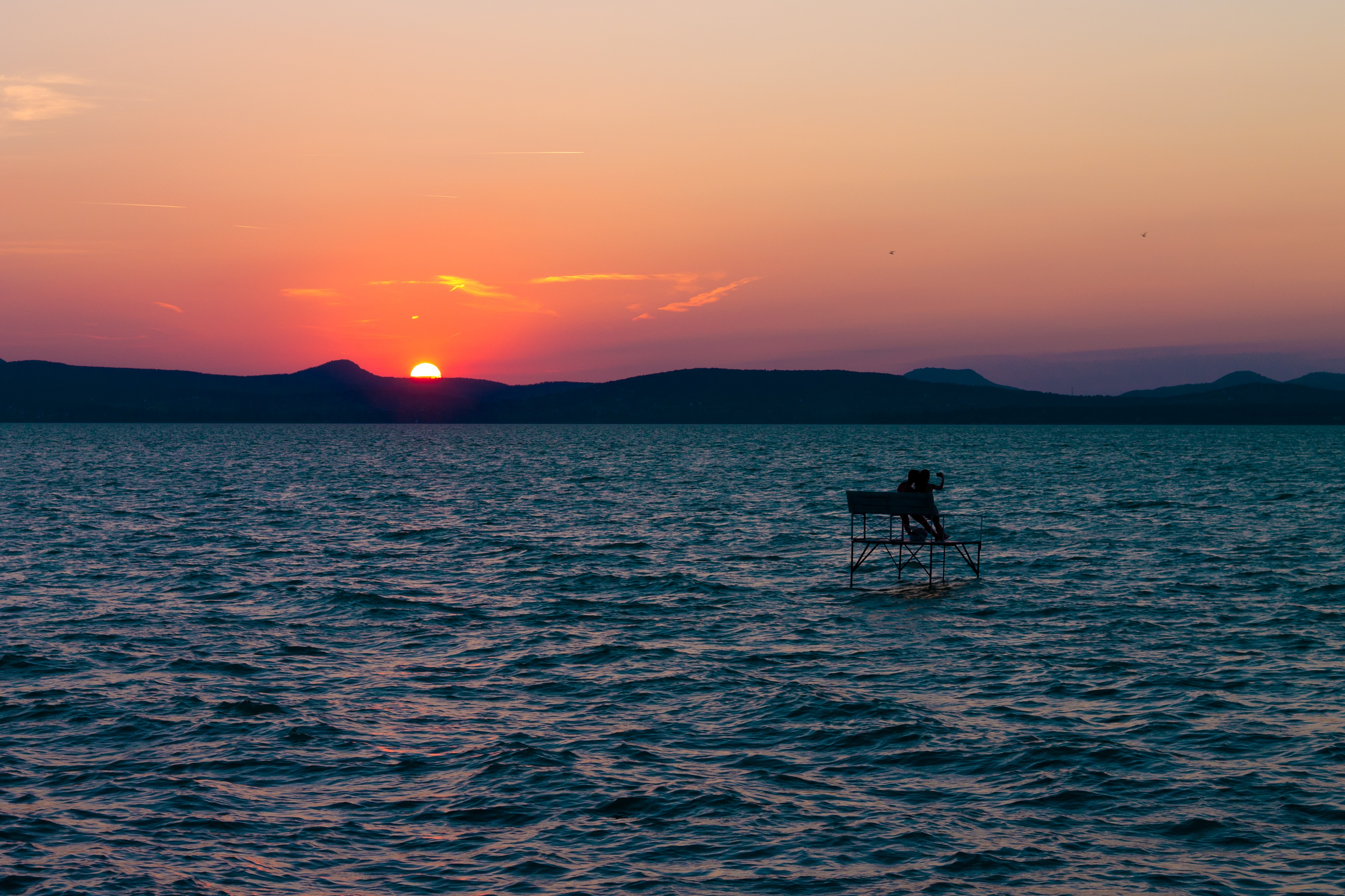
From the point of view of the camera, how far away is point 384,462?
132 m

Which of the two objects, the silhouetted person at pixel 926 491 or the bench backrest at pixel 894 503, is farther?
the silhouetted person at pixel 926 491

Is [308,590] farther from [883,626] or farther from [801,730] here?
[801,730]

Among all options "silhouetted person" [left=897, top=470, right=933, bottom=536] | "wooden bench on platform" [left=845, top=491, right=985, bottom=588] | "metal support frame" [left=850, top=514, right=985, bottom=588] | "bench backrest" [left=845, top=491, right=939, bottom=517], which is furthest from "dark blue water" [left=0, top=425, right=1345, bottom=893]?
"bench backrest" [left=845, top=491, right=939, bottom=517]

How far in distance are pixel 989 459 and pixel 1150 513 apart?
79953 millimetres

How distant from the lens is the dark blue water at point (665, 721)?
1205 cm

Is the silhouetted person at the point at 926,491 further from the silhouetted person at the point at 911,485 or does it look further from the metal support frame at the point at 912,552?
the metal support frame at the point at 912,552

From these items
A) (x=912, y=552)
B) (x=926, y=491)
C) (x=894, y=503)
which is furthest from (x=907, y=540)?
(x=894, y=503)

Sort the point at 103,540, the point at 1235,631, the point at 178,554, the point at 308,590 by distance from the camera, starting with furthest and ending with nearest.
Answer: the point at 103,540, the point at 178,554, the point at 308,590, the point at 1235,631

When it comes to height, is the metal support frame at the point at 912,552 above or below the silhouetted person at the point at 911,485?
below

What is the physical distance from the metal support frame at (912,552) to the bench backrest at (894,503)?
711 millimetres

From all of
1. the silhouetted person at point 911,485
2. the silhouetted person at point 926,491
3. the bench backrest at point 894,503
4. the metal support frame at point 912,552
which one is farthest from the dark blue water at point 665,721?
the bench backrest at point 894,503

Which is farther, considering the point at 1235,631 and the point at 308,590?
Result: the point at 308,590

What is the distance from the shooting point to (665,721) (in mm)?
17578

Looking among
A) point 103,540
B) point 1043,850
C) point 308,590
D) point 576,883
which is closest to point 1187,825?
point 1043,850
